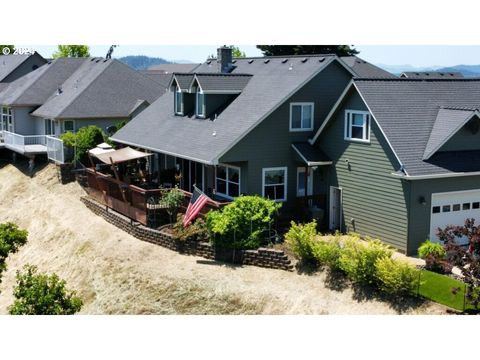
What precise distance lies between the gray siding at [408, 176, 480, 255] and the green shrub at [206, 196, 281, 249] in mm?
5184

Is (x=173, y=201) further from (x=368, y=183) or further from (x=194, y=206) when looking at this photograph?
(x=368, y=183)

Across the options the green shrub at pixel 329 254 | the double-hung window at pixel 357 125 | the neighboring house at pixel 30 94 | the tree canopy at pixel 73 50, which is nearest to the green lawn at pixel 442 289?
the green shrub at pixel 329 254

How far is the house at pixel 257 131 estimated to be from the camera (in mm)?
28156

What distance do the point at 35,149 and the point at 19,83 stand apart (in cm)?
1055

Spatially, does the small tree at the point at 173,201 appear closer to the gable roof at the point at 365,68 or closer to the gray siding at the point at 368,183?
the gray siding at the point at 368,183

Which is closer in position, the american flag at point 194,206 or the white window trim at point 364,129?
the white window trim at point 364,129

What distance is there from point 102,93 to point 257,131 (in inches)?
786

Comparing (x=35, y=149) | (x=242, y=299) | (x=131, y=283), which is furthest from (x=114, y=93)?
(x=242, y=299)

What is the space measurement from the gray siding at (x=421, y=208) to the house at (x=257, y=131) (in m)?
4.88

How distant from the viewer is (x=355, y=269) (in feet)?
69.6

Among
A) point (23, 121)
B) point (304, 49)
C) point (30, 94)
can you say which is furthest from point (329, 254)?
point (304, 49)

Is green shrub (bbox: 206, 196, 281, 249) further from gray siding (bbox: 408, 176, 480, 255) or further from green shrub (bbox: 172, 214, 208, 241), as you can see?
gray siding (bbox: 408, 176, 480, 255)

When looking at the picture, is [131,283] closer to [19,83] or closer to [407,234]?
[407,234]

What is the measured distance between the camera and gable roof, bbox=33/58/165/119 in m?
43.3
